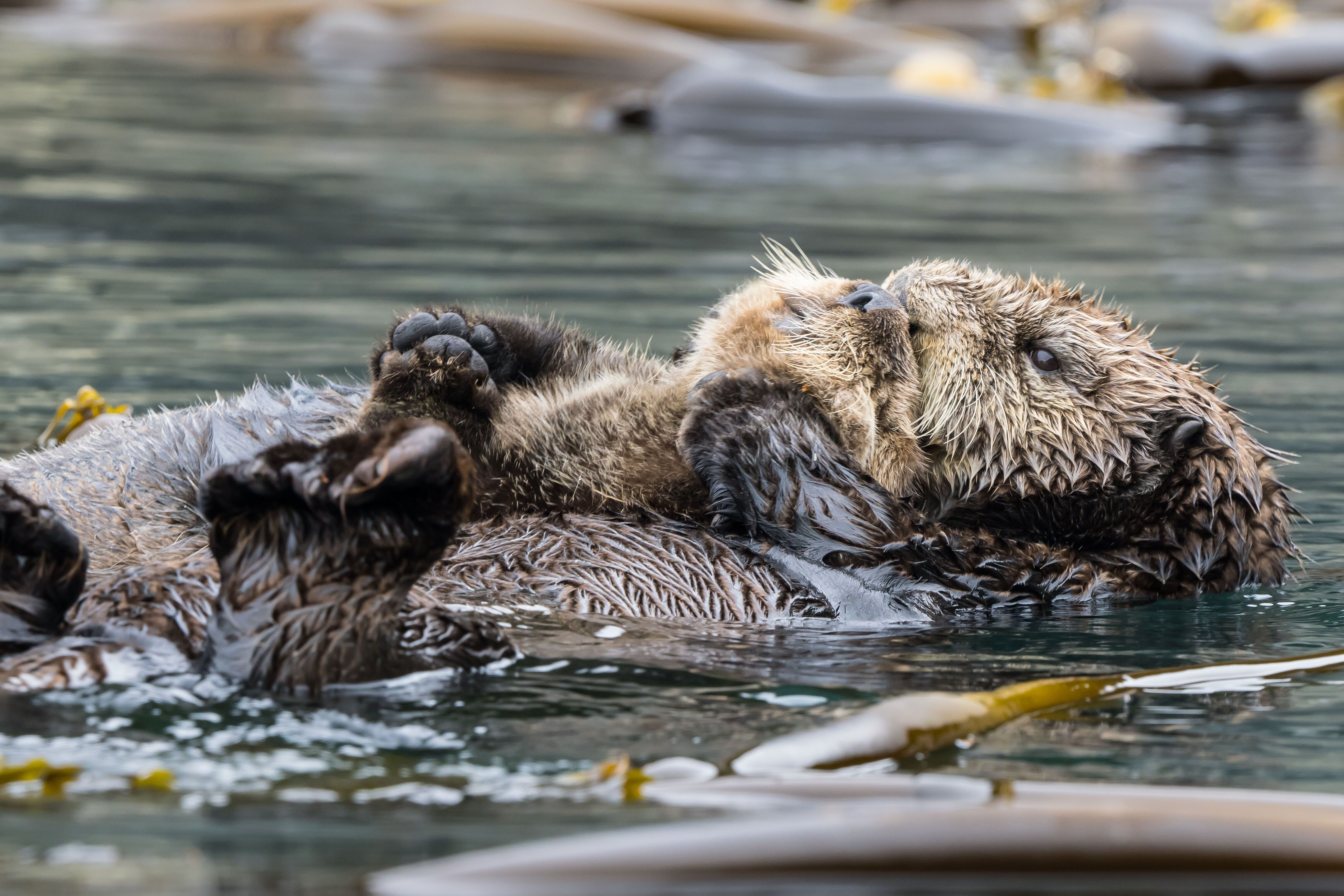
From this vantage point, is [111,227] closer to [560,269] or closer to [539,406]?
[560,269]

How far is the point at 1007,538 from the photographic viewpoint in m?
3.60

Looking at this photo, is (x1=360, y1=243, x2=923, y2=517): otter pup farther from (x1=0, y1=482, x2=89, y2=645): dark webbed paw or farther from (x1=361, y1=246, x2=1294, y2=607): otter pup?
(x1=0, y1=482, x2=89, y2=645): dark webbed paw

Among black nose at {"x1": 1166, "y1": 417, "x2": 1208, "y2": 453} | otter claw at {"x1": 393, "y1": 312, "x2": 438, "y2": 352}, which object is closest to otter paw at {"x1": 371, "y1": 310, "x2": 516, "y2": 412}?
otter claw at {"x1": 393, "y1": 312, "x2": 438, "y2": 352}

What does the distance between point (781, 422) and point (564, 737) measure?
103 centimetres

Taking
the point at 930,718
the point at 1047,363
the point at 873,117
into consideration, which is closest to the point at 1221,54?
the point at 873,117

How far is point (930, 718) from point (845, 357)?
1124 millimetres

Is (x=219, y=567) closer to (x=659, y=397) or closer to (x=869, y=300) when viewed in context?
(x=659, y=397)

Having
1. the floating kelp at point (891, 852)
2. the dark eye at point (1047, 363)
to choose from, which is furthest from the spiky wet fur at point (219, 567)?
the floating kelp at point (891, 852)

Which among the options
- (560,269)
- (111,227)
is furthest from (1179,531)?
(111,227)

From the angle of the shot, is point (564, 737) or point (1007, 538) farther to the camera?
point (1007, 538)

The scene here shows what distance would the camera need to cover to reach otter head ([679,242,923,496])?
350 centimetres

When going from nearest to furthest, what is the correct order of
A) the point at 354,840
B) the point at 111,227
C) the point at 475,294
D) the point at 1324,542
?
the point at 354,840, the point at 1324,542, the point at 475,294, the point at 111,227

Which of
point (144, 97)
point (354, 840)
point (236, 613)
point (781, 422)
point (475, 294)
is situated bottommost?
point (354, 840)

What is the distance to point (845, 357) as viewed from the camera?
3.50 meters
